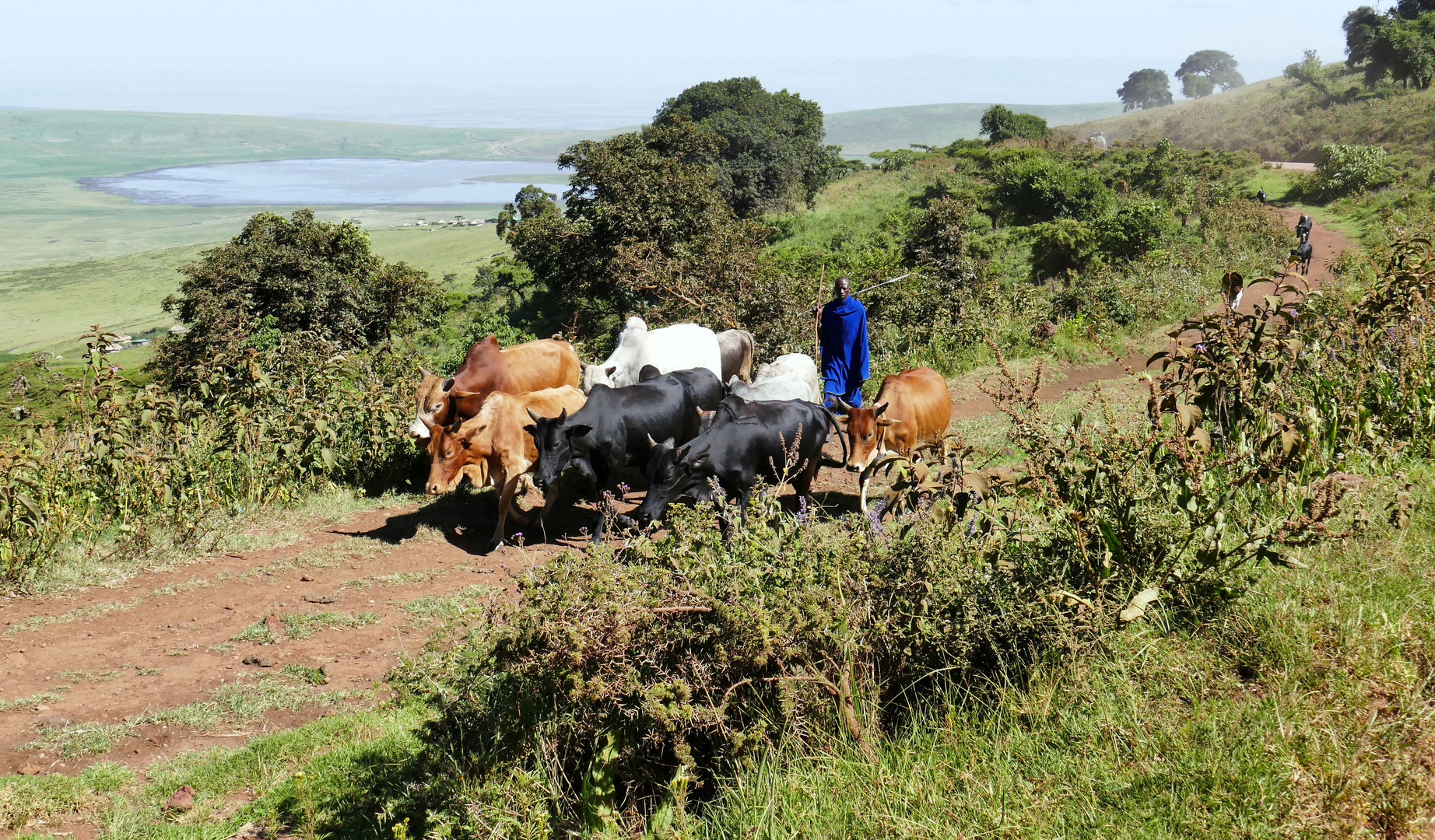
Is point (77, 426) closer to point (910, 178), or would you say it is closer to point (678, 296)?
point (678, 296)

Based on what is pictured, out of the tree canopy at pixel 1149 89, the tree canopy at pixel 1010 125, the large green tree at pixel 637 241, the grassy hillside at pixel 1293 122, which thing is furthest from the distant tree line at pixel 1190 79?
the large green tree at pixel 637 241

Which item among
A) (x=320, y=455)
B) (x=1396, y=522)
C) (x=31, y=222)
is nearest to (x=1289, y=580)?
(x=1396, y=522)

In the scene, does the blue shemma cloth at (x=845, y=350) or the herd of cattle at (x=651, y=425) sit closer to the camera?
the herd of cattle at (x=651, y=425)

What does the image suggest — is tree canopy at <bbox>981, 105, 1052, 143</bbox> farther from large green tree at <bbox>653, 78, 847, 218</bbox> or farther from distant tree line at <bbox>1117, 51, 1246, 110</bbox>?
distant tree line at <bbox>1117, 51, 1246, 110</bbox>

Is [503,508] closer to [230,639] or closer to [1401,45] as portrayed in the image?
[230,639]

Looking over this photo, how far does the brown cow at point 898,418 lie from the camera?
330 inches

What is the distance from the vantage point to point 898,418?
883 centimetres

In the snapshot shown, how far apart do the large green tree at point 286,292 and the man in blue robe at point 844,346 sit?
1042 cm

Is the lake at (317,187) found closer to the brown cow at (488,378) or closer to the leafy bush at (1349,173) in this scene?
the leafy bush at (1349,173)

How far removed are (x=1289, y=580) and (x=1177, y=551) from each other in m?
0.57

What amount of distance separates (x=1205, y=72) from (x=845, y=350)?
155 m

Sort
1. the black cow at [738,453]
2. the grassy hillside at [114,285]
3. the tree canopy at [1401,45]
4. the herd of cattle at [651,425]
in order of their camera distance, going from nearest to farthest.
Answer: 1. the black cow at [738,453]
2. the herd of cattle at [651,425]
3. the tree canopy at [1401,45]
4. the grassy hillside at [114,285]

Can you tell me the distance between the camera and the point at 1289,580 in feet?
13.4

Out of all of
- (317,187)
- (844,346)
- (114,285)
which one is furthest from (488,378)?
(317,187)
